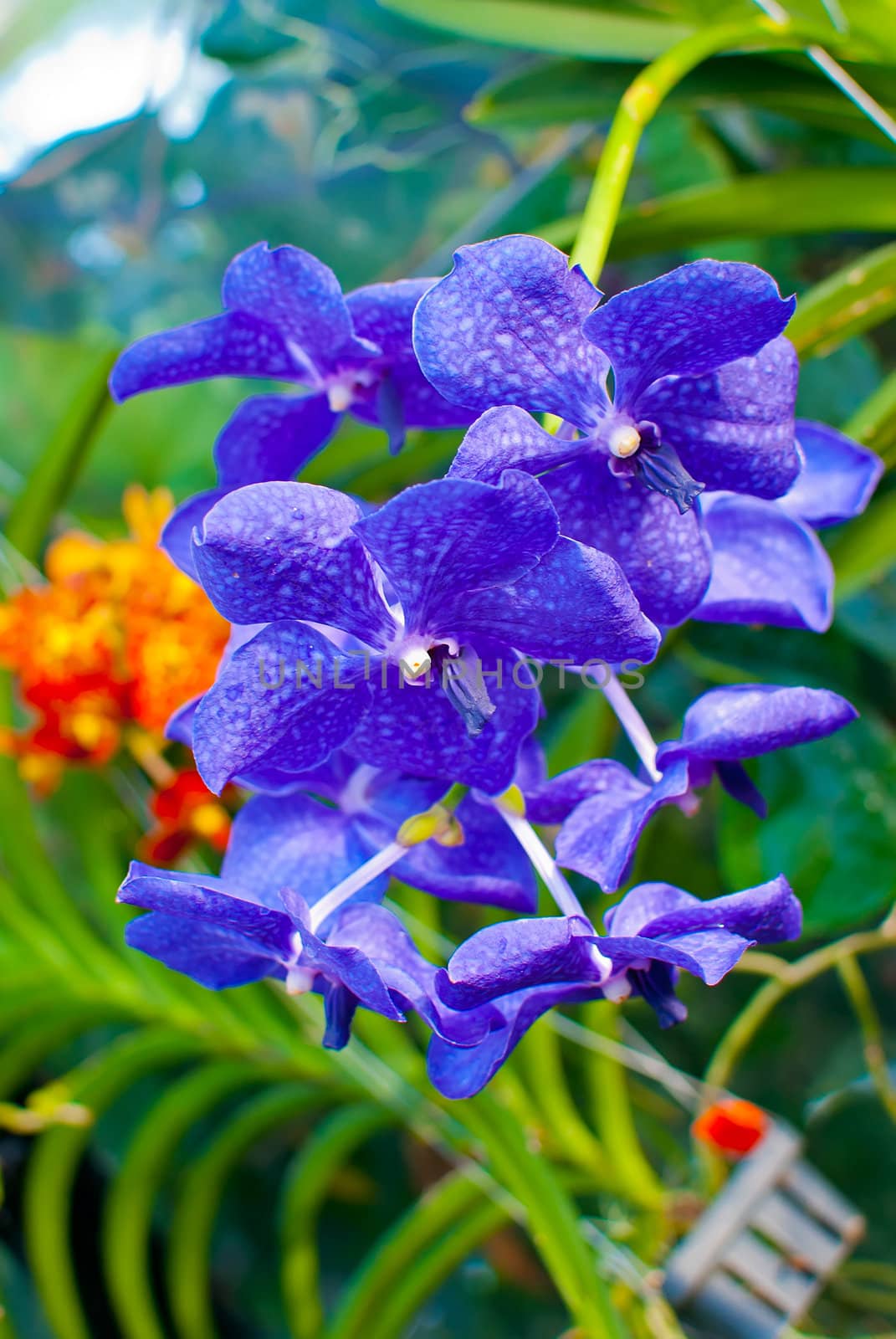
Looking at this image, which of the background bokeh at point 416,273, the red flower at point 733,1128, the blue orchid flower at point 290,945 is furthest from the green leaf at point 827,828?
the blue orchid flower at point 290,945

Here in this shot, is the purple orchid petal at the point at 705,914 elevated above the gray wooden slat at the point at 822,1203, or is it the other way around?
the purple orchid petal at the point at 705,914

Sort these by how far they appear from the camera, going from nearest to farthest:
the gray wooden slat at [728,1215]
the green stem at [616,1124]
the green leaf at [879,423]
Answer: the green leaf at [879,423]
the gray wooden slat at [728,1215]
the green stem at [616,1124]

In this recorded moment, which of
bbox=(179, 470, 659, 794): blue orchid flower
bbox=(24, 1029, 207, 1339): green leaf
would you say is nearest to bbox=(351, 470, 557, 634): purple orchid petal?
bbox=(179, 470, 659, 794): blue orchid flower

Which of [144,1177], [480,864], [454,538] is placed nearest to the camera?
[454,538]

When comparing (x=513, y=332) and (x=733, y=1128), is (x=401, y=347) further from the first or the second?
(x=733, y=1128)

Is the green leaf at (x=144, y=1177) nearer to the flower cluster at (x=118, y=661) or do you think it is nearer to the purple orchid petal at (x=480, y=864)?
the flower cluster at (x=118, y=661)

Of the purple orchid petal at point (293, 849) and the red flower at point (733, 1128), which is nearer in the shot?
the purple orchid petal at point (293, 849)

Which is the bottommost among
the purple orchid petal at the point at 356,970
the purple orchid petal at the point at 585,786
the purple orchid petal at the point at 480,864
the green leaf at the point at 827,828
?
the green leaf at the point at 827,828

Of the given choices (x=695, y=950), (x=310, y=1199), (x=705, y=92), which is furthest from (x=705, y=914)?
(x=310, y=1199)
